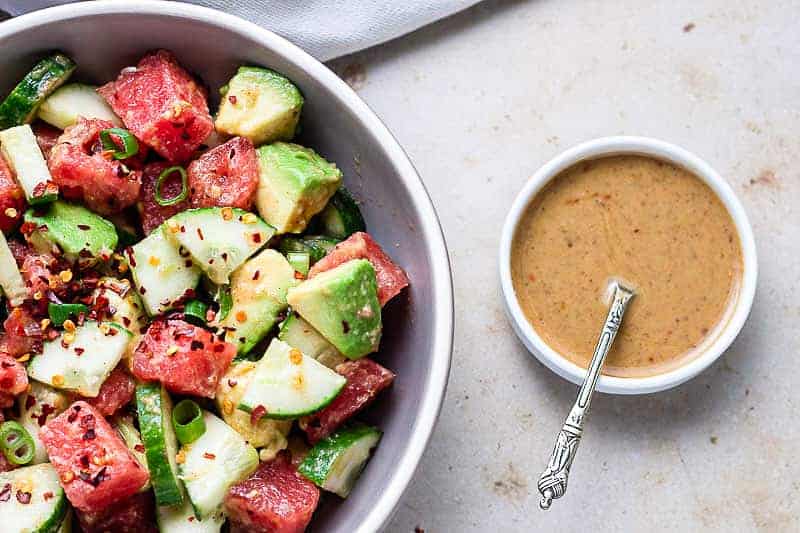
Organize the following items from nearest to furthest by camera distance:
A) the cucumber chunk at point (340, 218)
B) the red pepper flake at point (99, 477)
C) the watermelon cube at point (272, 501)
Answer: the red pepper flake at point (99, 477)
the watermelon cube at point (272, 501)
the cucumber chunk at point (340, 218)

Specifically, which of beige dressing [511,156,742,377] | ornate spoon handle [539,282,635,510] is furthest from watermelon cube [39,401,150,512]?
beige dressing [511,156,742,377]

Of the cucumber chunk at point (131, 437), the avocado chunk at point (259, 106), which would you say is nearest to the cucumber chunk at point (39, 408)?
the cucumber chunk at point (131, 437)

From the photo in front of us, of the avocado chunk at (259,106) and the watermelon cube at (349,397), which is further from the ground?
the avocado chunk at (259,106)

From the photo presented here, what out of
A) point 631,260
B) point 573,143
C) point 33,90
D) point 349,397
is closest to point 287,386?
point 349,397

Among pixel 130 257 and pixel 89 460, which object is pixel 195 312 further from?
pixel 89 460

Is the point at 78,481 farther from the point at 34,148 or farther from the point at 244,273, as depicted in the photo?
the point at 34,148

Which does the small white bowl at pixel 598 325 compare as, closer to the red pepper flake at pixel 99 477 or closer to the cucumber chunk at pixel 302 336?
the cucumber chunk at pixel 302 336

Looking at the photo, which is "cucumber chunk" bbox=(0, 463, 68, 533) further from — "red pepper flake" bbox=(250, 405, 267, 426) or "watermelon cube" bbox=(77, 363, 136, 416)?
"red pepper flake" bbox=(250, 405, 267, 426)

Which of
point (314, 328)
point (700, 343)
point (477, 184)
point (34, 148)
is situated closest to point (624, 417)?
point (700, 343)
